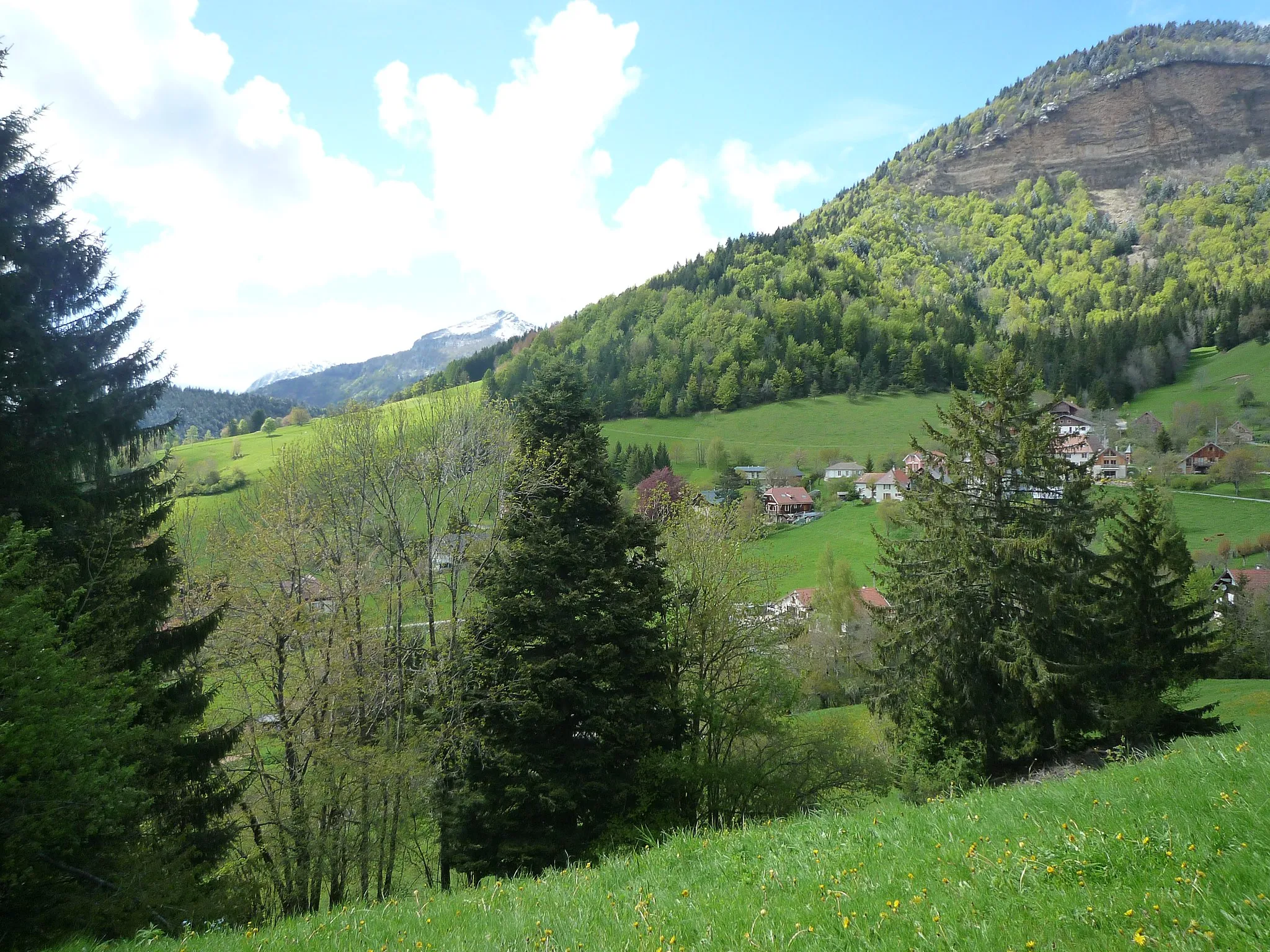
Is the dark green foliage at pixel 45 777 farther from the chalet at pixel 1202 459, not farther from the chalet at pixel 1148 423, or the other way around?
the chalet at pixel 1148 423

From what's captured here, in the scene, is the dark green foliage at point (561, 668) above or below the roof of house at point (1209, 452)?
above

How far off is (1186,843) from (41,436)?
16891mm

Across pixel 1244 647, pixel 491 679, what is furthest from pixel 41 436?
pixel 1244 647

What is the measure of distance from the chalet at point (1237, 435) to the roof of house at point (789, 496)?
57.9 meters

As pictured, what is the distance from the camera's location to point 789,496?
8994 centimetres

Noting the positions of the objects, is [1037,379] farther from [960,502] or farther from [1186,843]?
[1186,843]

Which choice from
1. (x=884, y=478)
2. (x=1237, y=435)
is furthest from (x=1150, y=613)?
(x=1237, y=435)

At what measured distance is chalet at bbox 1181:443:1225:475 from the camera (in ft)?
283

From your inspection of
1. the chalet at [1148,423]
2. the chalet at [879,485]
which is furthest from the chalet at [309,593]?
the chalet at [1148,423]

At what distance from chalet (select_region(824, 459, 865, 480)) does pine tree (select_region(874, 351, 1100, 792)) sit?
76.6 meters

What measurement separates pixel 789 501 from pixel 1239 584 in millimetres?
46178

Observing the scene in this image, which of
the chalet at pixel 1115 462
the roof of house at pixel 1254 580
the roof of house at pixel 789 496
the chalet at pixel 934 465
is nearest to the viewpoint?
the chalet at pixel 934 465

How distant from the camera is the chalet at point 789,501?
285 ft

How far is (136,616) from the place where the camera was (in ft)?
41.7
